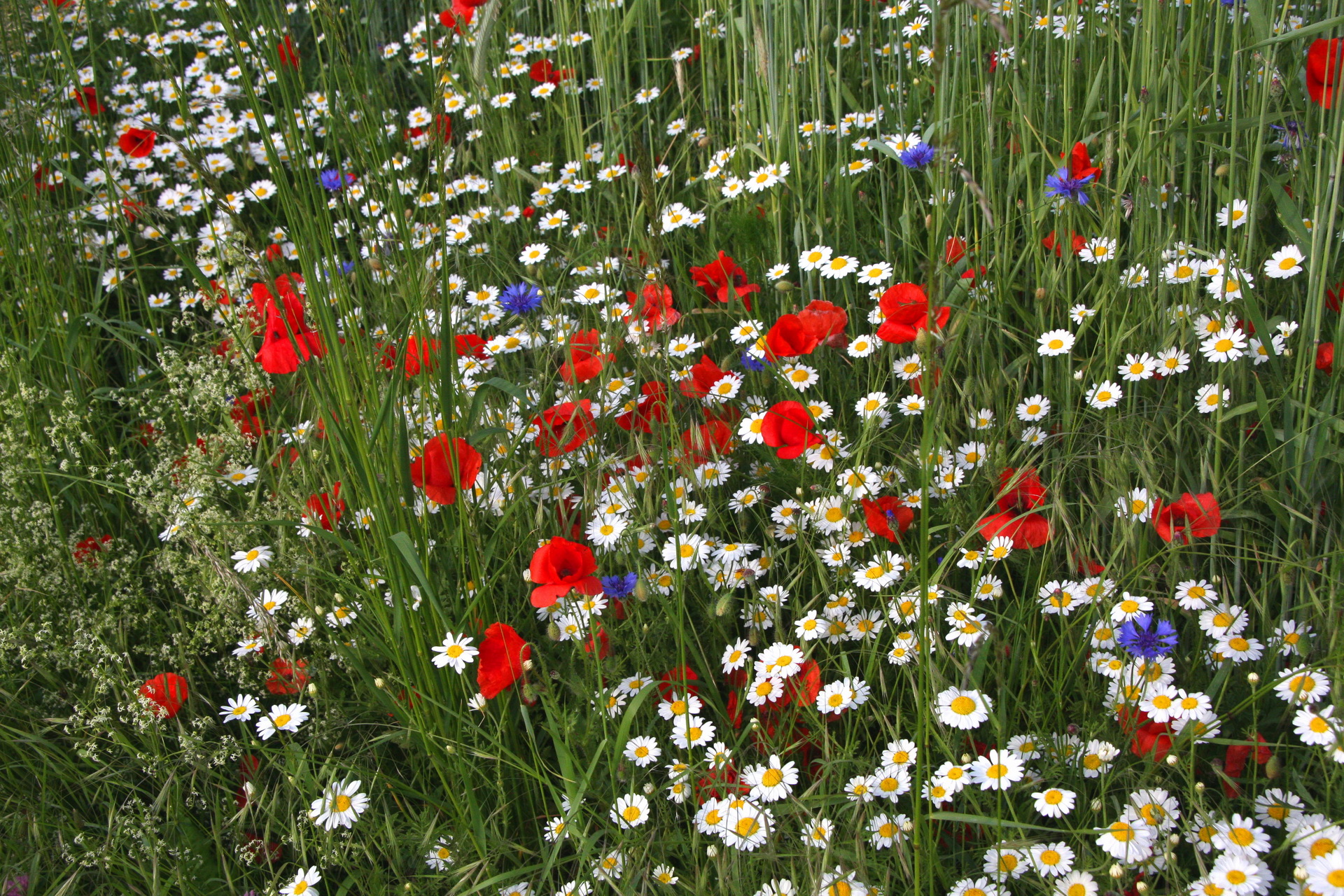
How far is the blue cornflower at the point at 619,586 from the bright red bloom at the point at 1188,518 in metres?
0.81

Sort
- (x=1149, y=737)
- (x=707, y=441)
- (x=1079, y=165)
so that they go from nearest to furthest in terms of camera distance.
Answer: (x=1149, y=737), (x=707, y=441), (x=1079, y=165)

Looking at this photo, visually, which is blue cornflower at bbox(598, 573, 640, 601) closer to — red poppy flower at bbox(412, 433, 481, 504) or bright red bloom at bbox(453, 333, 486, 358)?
red poppy flower at bbox(412, 433, 481, 504)

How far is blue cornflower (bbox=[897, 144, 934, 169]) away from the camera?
2.07m

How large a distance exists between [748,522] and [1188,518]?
0.73 meters

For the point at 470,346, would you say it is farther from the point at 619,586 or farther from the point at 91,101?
the point at 91,101

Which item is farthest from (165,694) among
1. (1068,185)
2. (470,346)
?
(1068,185)

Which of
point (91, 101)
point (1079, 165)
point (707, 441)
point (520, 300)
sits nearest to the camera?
point (707, 441)

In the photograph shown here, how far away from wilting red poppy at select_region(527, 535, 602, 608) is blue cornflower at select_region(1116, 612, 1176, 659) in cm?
77

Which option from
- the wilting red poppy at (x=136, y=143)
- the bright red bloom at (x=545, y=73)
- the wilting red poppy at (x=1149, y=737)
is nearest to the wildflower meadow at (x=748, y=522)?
the wilting red poppy at (x=1149, y=737)

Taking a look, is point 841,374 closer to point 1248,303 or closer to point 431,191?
point 1248,303

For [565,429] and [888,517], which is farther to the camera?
[565,429]

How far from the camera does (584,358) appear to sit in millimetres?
1942

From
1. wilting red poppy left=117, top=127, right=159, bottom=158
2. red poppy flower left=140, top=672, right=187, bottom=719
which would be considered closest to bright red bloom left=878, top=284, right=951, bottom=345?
red poppy flower left=140, top=672, right=187, bottom=719

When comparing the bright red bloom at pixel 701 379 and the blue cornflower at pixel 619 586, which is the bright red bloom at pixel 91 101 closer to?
the bright red bloom at pixel 701 379
